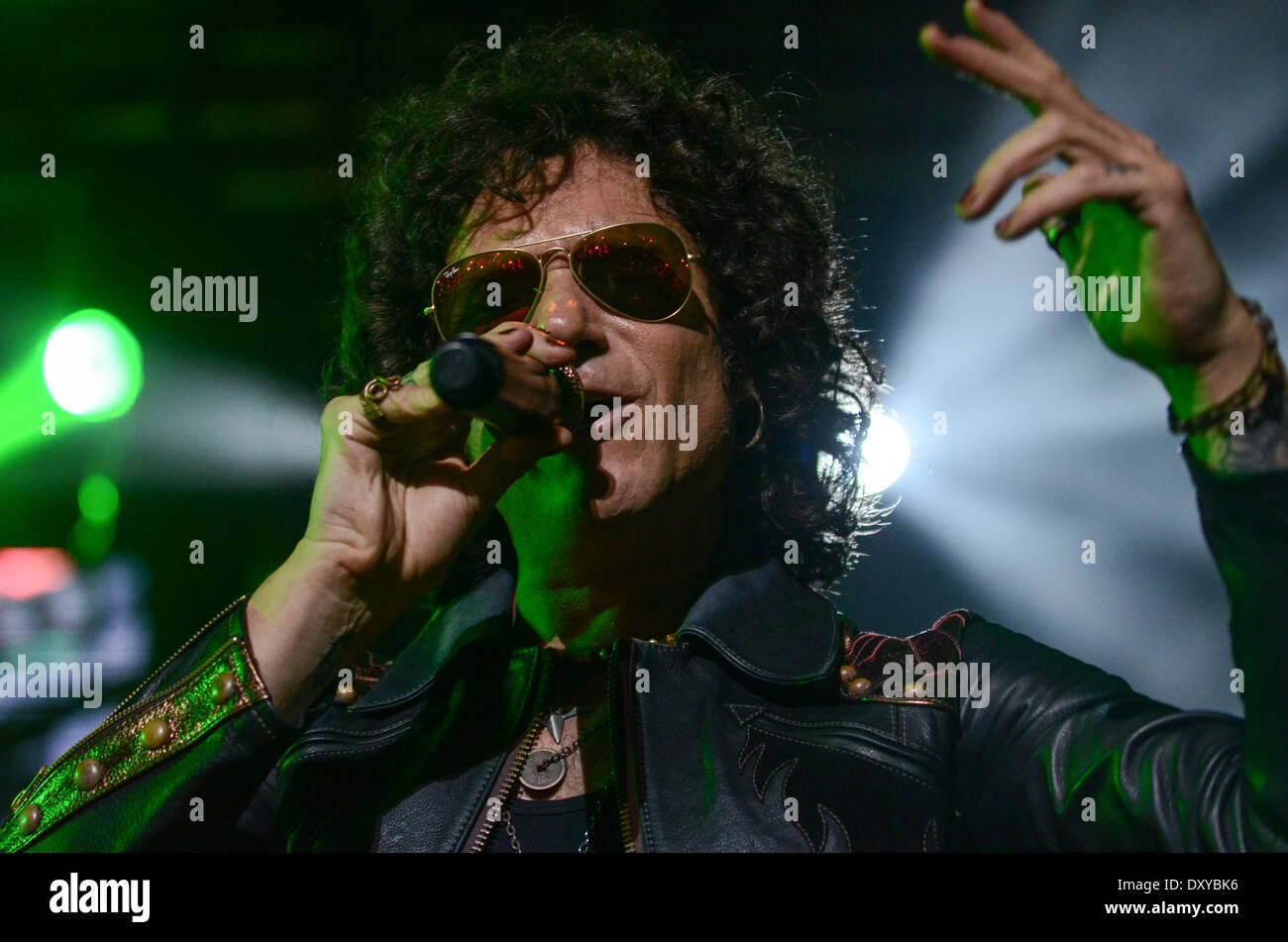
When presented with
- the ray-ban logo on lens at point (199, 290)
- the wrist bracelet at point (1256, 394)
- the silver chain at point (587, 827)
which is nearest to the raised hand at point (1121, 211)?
the wrist bracelet at point (1256, 394)

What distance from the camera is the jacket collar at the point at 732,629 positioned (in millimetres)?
1434

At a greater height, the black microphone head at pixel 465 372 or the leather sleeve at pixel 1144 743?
the black microphone head at pixel 465 372

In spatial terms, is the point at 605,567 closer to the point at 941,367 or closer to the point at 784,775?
the point at 784,775

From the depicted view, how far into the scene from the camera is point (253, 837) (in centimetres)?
151

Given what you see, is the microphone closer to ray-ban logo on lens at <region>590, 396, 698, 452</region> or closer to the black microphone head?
the black microphone head

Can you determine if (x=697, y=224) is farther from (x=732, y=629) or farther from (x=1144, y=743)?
(x=1144, y=743)

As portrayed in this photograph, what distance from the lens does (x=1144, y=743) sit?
1243mm

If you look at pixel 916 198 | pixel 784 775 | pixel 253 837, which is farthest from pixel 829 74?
pixel 253 837

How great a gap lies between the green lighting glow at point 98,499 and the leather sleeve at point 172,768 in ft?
3.90

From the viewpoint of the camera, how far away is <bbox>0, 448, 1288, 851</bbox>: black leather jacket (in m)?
1.25

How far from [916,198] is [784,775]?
Result: 47.8 inches

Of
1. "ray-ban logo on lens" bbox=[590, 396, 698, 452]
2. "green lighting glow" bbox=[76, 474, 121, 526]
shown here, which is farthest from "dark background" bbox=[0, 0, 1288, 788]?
"ray-ban logo on lens" bbox=[590, 396, 698, 452]

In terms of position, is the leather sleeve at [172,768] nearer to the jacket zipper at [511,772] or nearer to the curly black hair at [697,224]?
the jacket zipper at [511,772]

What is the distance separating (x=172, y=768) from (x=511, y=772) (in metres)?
0.42
